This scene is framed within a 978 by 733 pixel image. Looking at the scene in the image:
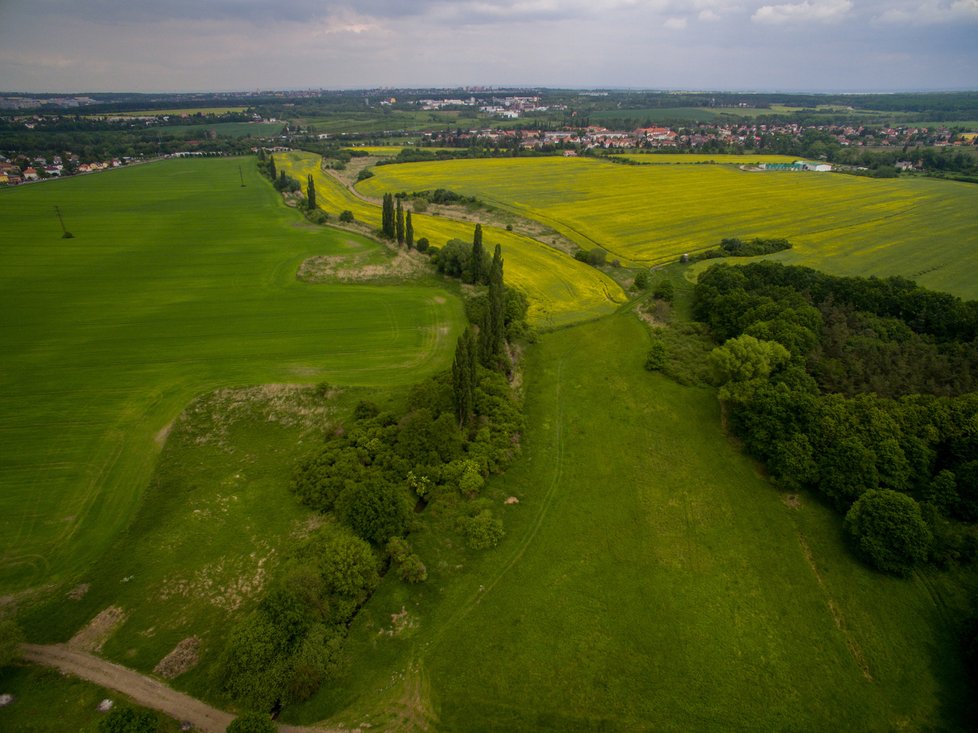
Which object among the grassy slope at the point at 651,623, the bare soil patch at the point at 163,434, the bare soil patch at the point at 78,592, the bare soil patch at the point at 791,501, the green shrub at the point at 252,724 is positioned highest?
the bare soil patch at the point at 163,434

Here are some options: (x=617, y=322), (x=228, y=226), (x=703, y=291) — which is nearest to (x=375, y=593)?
(x=617, y=322)

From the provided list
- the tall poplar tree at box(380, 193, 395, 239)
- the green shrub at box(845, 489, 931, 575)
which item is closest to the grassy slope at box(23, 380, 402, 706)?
the green shrub at box(845, 489, 931, 575)

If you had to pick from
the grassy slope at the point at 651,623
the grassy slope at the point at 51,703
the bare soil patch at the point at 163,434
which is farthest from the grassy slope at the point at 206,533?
the grassy slope at the point at 651,623

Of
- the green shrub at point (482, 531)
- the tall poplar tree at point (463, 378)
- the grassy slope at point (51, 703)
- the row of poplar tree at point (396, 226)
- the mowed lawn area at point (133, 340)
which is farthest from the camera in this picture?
the row of poplar tree at point (396, 226)

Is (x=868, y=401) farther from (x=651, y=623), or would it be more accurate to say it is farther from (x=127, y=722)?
(x=127, y=722)

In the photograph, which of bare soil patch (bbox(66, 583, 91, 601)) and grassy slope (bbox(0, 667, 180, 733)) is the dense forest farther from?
bare soil patch (bbox(66, 583, 91, 601))

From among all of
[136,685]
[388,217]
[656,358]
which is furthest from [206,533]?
[388,217]

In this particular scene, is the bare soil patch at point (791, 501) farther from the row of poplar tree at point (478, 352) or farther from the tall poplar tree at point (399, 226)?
the tall poplar tree at point (399, 226)

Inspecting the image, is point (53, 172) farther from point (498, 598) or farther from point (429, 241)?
point (498, 598)
